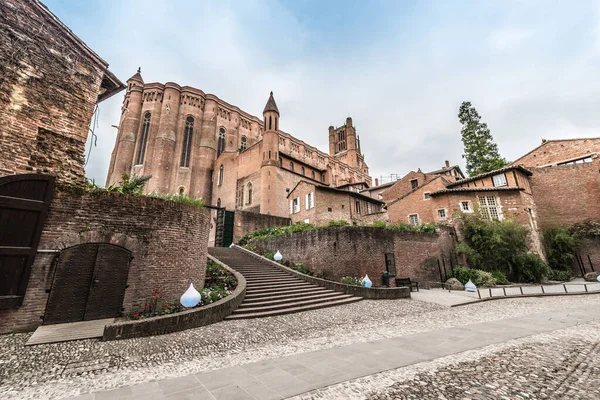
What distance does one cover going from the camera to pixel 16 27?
764cm

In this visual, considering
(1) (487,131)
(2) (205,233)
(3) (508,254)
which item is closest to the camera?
(2) (205,233)

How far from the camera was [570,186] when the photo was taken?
21.5 metres

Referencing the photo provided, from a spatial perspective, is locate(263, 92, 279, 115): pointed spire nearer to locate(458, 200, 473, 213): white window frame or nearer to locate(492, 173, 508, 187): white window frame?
locate(458, 200, 473, 213): white window frame

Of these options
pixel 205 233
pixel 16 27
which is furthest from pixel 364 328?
pixel 16 27

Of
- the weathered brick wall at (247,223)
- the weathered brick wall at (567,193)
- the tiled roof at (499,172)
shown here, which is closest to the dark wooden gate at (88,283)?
the weathered brick wall at (247,223)

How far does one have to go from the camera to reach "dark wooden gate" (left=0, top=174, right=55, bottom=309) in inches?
218

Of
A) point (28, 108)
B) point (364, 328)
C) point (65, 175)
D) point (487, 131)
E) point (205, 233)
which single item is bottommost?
point (364, 328)

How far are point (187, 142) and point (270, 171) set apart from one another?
1738 centimetres

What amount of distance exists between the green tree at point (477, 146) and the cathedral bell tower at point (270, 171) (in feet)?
77.7

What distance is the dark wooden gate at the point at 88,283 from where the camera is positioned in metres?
6.26

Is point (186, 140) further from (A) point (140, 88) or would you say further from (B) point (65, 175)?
(B) point (65, 175)

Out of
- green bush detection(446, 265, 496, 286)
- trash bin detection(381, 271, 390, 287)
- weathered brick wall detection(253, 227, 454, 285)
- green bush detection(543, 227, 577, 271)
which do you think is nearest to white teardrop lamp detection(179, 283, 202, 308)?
weathered brick wall detection(253, 227, 454, 285)

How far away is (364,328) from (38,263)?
8.79 metres

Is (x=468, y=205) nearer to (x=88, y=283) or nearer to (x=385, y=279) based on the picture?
(x=385, y=279)
